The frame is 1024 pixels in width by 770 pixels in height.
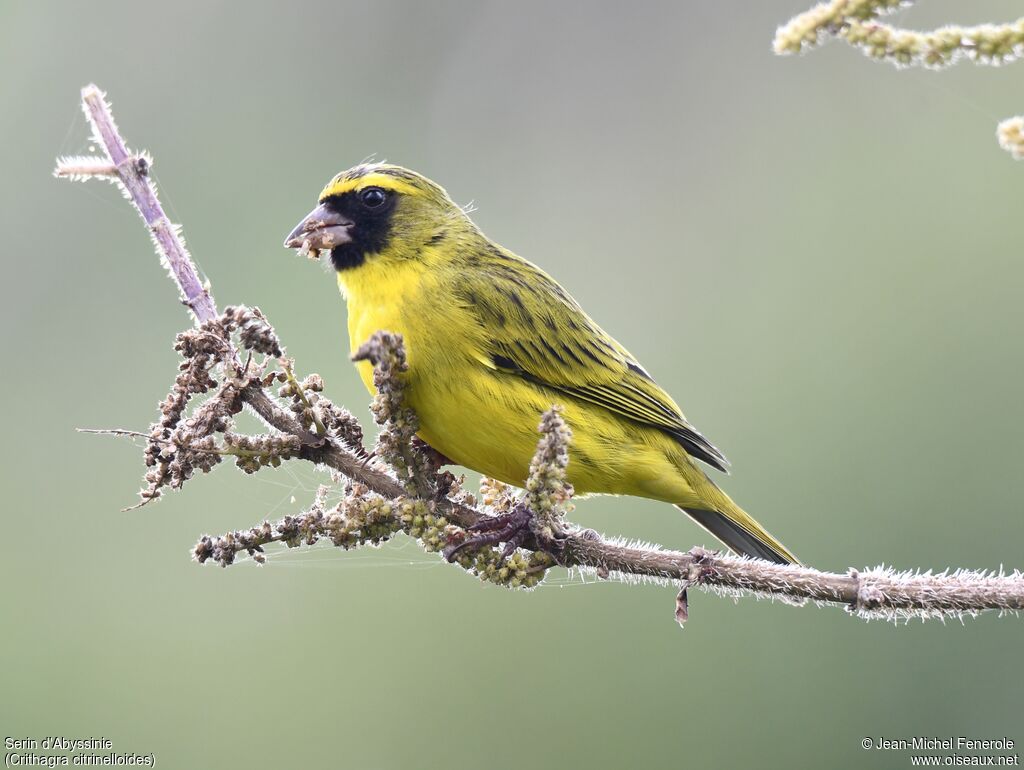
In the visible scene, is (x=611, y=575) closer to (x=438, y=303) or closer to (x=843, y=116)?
(x=438, y=303)

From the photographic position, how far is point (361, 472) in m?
3.21

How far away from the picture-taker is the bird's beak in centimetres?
430

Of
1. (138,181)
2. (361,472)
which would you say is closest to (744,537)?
(361,472)

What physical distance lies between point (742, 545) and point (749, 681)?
334cm

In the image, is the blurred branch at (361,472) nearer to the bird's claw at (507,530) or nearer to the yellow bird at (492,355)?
the bird's claw at (507,530)

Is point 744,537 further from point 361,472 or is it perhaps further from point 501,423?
point 361,472

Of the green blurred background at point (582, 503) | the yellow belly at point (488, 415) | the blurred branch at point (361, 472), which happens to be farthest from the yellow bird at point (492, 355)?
the green blurred background at point (582, 503)

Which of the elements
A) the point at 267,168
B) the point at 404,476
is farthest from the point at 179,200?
the point at 404,476

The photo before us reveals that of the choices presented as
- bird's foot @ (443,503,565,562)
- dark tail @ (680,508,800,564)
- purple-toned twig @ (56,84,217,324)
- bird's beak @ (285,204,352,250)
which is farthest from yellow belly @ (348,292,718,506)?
purple-toned twig @ (56,84,217,324)

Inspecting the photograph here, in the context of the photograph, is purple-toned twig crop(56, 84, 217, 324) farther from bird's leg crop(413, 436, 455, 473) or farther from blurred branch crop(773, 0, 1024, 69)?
blurred branch crop(773, 0, 1024, 69)

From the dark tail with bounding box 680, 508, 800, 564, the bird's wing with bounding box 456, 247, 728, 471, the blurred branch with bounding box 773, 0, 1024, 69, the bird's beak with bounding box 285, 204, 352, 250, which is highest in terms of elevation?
the bird's beak with bounding box 285, 204, 352, 250

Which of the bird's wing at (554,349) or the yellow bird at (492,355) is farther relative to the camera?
the bird's wing at (554,349)

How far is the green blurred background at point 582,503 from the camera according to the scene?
738 cm

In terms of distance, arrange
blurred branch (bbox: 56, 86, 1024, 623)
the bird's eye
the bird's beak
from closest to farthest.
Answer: blurred branch (bbox: 56, 86, 1024, 623) < the bird's beak < the bird's eye
